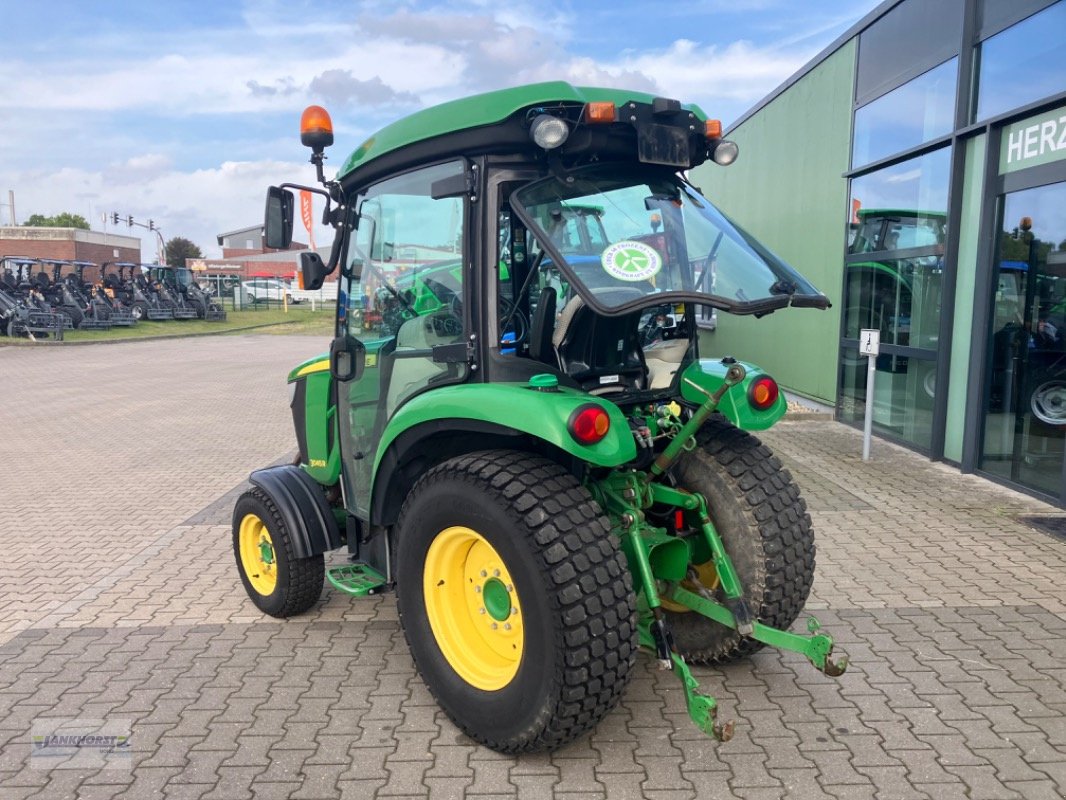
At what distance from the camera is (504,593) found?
9.81 feet

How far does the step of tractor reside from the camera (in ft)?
11.9

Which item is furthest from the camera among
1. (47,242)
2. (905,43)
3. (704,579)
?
(47,242)

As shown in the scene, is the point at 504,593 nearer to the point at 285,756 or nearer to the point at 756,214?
the point at 285,756

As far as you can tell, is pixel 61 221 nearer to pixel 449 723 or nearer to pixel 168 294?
pixel 168 294

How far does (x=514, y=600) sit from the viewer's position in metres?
2.90

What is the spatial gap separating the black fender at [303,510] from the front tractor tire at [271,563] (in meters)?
0.04

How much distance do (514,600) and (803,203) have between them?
9.73 meters

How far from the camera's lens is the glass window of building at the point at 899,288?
793 centimetres

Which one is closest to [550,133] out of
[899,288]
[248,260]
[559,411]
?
[559,411]

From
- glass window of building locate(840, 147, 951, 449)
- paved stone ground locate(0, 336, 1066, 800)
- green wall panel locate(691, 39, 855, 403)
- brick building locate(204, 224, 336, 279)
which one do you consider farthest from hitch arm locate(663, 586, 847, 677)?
brick building locate(204, 224, 336, 279)

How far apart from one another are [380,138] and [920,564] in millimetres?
3940

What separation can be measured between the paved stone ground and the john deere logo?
5.49 feet

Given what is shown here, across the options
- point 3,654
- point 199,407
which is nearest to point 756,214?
point 199,407

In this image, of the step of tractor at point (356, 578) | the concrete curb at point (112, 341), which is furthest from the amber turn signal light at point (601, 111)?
the concrete curb at point (112, 341)
